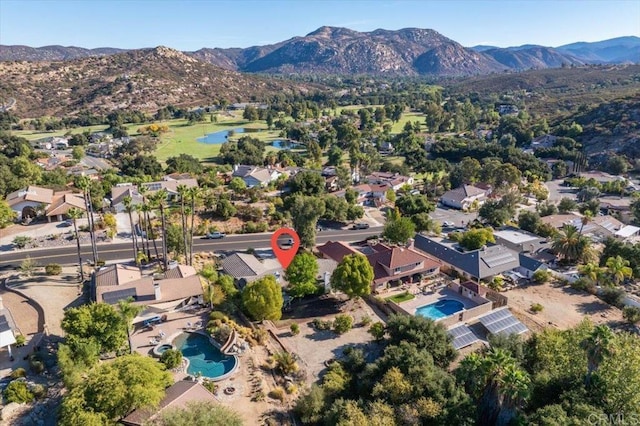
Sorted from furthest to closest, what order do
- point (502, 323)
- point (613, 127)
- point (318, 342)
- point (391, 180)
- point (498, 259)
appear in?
point (613, 127)
point (391, 180)
point (498, 259)
point (502, 323)
point (318, 342)

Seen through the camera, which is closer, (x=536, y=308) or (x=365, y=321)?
(x=365, y=321)

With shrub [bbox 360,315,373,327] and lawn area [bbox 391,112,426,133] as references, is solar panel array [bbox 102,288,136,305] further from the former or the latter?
lawn area [bbox 391,112,426,133]

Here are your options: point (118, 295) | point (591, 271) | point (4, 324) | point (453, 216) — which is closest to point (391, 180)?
point (453, 216)

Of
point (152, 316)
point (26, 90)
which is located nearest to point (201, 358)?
point (152, 316)

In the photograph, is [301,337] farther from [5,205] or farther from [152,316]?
[5,205]

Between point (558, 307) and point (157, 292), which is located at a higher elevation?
point (157, 292)

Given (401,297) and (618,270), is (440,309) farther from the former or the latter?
(618,270)
